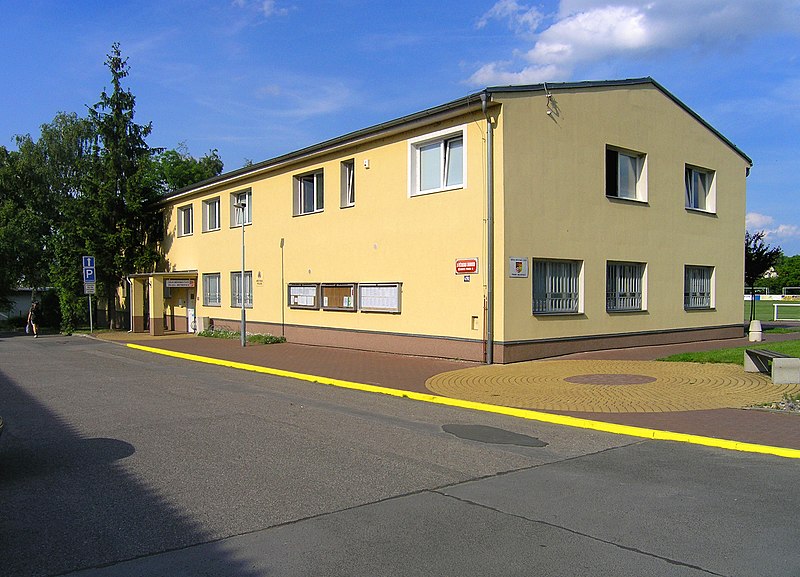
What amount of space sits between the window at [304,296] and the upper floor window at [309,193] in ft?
8.54

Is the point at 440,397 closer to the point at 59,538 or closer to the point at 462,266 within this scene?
the point at 462,266

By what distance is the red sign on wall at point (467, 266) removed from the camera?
15.8 meters

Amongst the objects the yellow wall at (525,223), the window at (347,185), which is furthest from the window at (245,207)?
the window at (347,185)

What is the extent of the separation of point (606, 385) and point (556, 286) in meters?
5.14

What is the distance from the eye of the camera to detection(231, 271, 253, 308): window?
1014 inches

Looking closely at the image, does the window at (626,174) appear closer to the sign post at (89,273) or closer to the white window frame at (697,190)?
the white window frame at (697,190)

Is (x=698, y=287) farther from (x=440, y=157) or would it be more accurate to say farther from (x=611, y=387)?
(x=611, y=387)

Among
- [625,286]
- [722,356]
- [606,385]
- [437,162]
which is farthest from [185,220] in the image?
[722,356]

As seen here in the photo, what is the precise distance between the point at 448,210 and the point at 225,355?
8006 millimetres

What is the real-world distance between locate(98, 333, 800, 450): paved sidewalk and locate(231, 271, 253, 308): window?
656 cm

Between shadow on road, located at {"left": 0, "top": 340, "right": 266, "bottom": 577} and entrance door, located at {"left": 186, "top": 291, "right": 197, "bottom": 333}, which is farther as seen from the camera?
entrance door, located at {"left": 186, "top": 291, "right": 197, "bottom": 333}

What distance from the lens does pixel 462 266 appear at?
16.1 m

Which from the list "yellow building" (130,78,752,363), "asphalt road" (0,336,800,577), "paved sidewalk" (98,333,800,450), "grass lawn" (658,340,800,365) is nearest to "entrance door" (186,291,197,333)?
"yellow building" (130,78,752,363)

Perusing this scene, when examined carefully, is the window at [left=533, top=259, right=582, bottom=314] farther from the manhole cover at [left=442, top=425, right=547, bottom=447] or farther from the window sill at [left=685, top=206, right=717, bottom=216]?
the manhole cover at [left=442, top=425, right=547, bottom=447]
